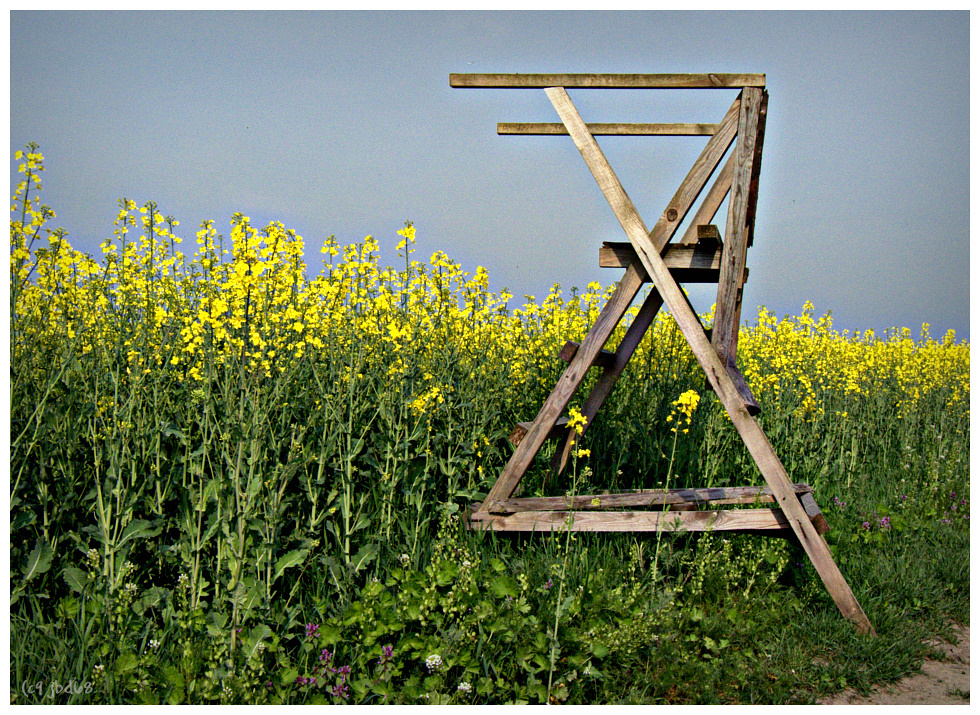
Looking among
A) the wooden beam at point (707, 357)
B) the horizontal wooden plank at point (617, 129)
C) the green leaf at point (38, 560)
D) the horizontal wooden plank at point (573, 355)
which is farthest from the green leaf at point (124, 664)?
the horizontal wooden plank at point (617, 129)

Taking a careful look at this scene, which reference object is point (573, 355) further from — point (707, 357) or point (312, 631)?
point (312, 631)

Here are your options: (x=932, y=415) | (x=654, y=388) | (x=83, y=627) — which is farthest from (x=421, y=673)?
(x=932, y=415)

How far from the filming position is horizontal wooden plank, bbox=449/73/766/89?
10.3 feet

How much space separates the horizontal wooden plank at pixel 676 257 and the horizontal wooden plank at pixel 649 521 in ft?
3.89

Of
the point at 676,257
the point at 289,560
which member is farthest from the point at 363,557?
the point at 676,257

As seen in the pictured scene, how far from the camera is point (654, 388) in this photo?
16.5 ft

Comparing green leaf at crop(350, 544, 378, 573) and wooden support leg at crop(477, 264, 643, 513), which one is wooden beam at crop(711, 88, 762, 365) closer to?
wooden support leg at crop(477, 264, 643, 513)

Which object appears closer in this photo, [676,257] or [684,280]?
[676,257]

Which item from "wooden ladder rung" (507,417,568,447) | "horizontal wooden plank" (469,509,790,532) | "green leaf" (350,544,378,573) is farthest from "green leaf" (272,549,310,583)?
"wooden ladder rung" (507,417,568,447)

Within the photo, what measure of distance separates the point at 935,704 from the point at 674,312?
202 centimetres

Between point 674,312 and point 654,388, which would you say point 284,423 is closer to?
point 674,312

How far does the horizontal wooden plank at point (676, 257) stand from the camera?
337 centimetres

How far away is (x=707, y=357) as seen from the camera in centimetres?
324

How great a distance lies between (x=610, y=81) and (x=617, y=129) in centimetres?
25
